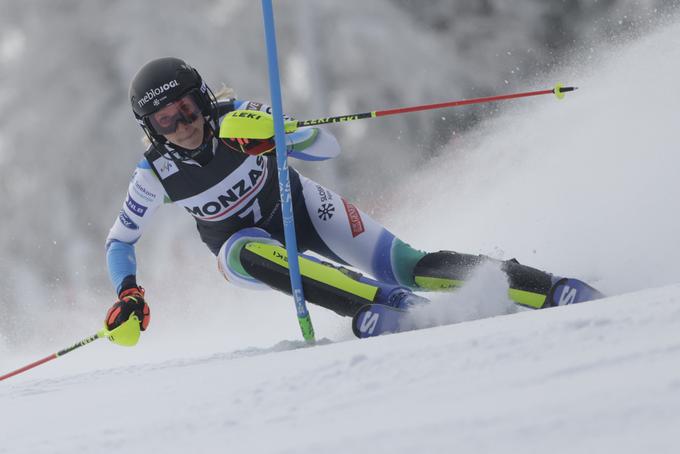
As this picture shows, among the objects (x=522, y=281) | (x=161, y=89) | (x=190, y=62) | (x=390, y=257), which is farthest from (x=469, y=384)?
(x=190, y=62)

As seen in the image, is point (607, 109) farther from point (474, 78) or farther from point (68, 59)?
point (68, 59)

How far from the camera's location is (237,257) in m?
3.46

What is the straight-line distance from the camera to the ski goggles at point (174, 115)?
11.1 ft

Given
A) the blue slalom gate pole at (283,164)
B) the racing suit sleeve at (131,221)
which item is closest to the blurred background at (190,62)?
the racing suit sleeve at (131,221)

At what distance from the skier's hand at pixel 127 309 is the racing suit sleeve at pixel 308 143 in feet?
2.91

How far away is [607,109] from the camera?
650cm

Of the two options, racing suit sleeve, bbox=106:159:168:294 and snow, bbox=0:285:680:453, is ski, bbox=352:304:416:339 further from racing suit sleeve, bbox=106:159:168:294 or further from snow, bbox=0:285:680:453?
racing suit sleeve, bbox=106:159:168:294

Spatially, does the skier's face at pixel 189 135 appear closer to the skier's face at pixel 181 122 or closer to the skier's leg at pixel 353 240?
the skier's face at pixel 181 122

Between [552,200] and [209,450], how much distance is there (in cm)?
397

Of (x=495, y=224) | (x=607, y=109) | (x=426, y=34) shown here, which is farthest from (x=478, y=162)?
(x=426, y=34)

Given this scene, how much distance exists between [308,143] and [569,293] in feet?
4.10

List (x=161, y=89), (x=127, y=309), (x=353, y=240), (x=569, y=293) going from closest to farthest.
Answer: (x=569, y=293) → (x=161, y=89) → (x=127, y=309) → (x=353, y=240)

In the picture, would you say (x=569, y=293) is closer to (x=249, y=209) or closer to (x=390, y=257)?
(x=390, y=257)

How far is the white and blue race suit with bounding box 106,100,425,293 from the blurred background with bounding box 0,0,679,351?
4.75 meters
